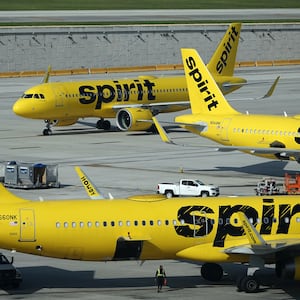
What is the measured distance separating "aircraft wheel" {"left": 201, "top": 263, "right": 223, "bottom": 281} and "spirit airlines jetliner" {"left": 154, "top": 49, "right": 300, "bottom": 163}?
23.2 m

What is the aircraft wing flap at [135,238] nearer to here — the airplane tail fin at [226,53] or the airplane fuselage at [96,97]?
the airplane fuselage at [96,97]

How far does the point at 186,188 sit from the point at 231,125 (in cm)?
1034

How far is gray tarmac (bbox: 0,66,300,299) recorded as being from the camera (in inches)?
1752

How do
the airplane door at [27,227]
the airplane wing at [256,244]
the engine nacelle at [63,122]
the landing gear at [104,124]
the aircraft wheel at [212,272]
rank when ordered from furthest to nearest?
the landing gear at [104,124] → the engine nacelle at [63,122] → the aircraft wheel at [212,272] → the airplane door at [27,227] → the airplane wing at [256,244]

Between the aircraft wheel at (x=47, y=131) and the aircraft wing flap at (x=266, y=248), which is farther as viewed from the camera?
the aircraft wheel at (x=47, y=131)

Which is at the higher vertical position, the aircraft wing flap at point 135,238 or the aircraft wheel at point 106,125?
the aircraft wheel at point 106,125

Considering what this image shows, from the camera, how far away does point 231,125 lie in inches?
2948

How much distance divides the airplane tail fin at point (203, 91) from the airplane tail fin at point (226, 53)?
939 inches

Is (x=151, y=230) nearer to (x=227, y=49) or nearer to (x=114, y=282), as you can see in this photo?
(x=114, y=282)

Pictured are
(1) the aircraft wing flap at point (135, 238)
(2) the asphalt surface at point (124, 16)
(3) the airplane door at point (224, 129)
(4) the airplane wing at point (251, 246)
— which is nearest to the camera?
(4) the airplane wing at point (251, 246)

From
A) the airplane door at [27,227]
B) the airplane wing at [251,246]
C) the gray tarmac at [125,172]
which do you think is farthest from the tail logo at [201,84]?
the airplane door at [27,227]

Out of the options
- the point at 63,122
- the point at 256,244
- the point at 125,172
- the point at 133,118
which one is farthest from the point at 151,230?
the point at 63,122

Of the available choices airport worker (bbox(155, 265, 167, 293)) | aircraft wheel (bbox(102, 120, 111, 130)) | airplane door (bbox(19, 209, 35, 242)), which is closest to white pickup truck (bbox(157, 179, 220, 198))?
airport worker (bbox(155, 265, 167, 293))

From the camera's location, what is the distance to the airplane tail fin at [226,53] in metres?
103
